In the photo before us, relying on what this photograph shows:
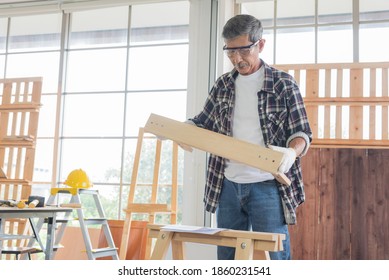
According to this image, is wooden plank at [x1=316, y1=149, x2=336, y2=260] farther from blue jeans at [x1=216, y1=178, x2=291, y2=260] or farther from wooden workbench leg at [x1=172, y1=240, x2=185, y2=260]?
wooden workbench leg at [x1=172, y1=240, x2=185, y2=260]

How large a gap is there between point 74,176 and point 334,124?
7.82ft

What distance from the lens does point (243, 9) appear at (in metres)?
4.70

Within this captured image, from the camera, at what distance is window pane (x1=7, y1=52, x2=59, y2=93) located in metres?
5.48

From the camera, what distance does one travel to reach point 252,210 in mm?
1951

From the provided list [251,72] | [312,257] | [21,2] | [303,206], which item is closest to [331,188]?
[303,206]

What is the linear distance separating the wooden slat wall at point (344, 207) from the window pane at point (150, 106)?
1.51 metres

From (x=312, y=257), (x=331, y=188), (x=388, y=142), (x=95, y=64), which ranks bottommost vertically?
(x=312, y=257)

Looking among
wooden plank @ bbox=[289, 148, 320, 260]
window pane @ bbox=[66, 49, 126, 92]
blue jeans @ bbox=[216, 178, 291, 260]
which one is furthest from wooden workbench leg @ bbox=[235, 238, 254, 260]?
window pane @ bbox=[66, 49, 126, 92]

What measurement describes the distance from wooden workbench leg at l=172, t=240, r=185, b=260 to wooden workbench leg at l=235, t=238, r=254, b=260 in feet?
0.97

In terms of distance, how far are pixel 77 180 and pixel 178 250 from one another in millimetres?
2711

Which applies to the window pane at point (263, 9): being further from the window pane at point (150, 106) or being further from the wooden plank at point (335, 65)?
the window pane at point (150, 106)

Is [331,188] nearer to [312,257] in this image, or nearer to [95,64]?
[312,257]

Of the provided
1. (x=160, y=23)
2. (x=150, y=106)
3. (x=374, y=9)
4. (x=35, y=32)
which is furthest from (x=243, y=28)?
(x=35, y=32)

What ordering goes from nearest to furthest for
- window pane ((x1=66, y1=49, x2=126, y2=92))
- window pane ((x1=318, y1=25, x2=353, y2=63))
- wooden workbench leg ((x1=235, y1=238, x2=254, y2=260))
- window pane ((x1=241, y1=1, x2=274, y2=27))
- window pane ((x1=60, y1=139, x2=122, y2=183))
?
wooden workbench leg ((x1=235, y1=238, x2=254, y2=260)), window pane ((x1=318, y1=25, x2=353, y2=63)), window pane ((x1=241, y1=1, x2=274, y2=27)), window pane ((x1=60, y1=139, x2=122, y2=183)), window pane ((x1=66, y1=49, x2=126, y2=92))
